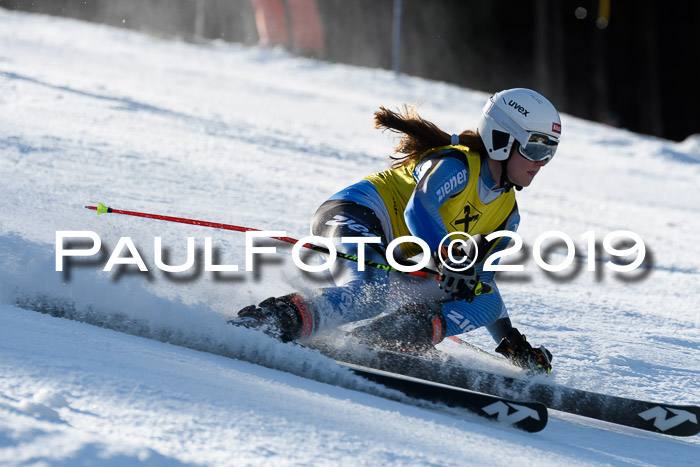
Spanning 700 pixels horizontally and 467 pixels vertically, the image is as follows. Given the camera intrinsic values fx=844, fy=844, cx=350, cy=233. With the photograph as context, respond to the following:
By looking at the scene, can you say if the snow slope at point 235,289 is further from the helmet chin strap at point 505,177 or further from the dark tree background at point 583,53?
the dark tree background at point 583,53

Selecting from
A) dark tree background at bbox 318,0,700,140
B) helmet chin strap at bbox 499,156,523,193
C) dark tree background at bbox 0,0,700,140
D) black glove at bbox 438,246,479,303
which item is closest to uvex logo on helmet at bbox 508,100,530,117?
helmet chin strap at bbox 499,156,523,193

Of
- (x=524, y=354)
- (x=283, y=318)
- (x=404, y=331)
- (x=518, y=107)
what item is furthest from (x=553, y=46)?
(x=283, y=318)

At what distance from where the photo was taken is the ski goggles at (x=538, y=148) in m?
3.14

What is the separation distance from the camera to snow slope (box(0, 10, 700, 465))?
1929 millimetres

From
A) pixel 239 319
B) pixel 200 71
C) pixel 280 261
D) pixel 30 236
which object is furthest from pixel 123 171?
pixel 200 71

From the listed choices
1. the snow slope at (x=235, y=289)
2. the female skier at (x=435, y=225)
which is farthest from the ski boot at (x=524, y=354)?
the snow slope at (x=235, y=289)

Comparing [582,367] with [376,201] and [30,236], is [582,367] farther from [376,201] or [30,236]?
[30,236]

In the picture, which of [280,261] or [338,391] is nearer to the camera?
[338,391]

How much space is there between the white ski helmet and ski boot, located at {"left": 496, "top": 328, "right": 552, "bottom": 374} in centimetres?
70

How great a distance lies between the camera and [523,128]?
3135 millimetres

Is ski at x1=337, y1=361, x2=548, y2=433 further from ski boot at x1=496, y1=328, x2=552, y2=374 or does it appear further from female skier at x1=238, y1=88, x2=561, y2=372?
ski boot at x1=496, y1=328, x2=552, y2=374

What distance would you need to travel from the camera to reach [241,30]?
17016 millimetres

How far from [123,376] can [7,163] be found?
3612 mm

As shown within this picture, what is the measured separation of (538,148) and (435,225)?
0.50 metres
